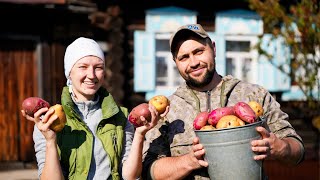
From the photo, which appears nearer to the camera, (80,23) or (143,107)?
(143,107)

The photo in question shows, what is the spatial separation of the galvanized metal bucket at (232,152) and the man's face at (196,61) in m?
0.47

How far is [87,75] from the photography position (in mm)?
2965

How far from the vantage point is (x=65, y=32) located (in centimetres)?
954

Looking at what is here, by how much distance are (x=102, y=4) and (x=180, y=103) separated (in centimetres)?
719

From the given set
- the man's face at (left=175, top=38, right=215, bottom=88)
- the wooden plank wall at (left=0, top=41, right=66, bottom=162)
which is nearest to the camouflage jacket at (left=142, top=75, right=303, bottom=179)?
the man's face at (left=175, top=38, right=215, bottom=88)

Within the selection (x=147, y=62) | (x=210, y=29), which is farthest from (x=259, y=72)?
(x=147, y=62)

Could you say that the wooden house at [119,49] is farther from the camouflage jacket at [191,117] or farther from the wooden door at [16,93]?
the camouflage jacket at [191,117]

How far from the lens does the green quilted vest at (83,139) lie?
2920 mm

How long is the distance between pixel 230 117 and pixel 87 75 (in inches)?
31.5

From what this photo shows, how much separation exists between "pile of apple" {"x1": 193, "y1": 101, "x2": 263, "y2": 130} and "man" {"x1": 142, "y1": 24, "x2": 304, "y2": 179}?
0.26 m

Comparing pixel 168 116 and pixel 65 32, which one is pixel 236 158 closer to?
pixel 168 116

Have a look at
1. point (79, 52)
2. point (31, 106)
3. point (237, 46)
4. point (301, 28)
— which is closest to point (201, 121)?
point (79, 52)

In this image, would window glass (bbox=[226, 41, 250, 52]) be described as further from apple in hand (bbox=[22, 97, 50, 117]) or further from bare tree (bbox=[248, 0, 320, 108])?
apple in hand (bbox=[22, 97, 50, 117])

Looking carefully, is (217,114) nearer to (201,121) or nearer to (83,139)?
(201,121)
